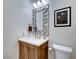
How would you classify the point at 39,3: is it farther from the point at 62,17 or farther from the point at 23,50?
the point at 23,50

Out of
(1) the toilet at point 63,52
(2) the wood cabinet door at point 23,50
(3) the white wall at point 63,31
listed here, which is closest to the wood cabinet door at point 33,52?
(2) the wood cabinet door at point 23,50

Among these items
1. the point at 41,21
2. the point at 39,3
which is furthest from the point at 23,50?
the point at 39,3

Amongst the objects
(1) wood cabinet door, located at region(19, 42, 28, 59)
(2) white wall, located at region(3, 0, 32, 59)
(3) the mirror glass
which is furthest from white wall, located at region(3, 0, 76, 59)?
(3) the mirror glass

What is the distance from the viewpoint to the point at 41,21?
10.2ft

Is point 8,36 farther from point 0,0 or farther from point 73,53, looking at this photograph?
point 0,0

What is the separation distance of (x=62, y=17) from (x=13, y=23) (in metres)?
1.66

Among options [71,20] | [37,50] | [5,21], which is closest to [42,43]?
[37,50]

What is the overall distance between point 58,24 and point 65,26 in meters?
0.23

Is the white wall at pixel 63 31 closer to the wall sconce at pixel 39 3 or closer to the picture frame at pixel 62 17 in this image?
the picture frame at pixel 62 17

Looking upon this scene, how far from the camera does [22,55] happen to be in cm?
318

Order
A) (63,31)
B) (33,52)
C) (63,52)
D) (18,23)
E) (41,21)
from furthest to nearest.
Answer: (18,23) → (41,21) → (33,52) → (63,31) → (63,52)

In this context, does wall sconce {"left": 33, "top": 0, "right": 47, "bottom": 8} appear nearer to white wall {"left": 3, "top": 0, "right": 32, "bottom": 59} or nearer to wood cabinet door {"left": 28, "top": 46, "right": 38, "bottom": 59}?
white wall {"left": 3, "top": 0, "right": 32, "bottom": 59}

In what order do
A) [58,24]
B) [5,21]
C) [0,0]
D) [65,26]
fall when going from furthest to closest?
[5,21]
[58,24]
[65,26]
[0,0]

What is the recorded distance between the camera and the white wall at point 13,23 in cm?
314
